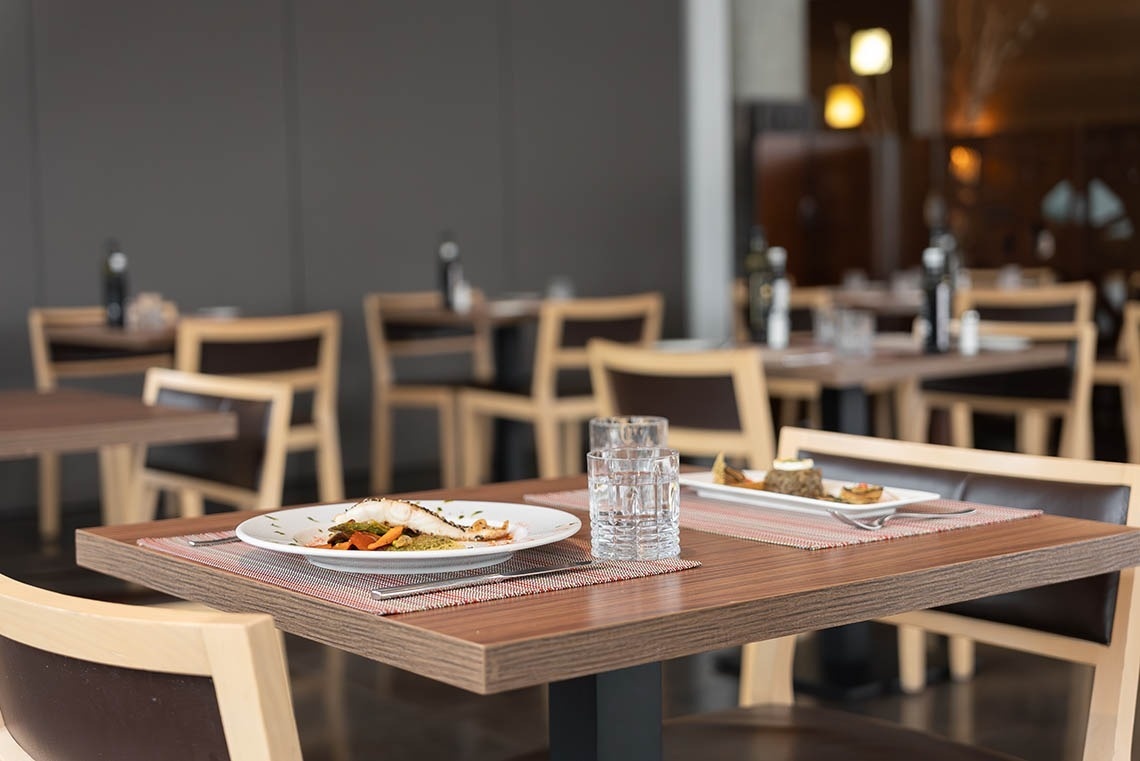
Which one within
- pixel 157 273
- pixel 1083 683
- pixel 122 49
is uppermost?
pixel 122 49

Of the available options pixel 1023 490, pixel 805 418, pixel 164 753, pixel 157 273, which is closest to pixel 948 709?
pixel 1023 490

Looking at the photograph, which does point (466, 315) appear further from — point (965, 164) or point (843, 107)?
point (843, 107)

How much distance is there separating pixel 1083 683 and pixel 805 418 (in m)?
2.71

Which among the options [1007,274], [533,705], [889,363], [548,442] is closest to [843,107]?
[1007,274]

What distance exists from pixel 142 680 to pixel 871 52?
751cm

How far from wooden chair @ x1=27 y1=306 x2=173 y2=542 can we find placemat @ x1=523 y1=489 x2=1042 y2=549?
388 centimetres

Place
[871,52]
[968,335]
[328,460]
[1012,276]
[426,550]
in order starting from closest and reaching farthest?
[426,550]
[968,335]
[328,460]
[1012,276]
[871,52]

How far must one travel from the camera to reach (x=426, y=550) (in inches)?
51.8

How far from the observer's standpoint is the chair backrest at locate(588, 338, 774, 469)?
328 centimetres

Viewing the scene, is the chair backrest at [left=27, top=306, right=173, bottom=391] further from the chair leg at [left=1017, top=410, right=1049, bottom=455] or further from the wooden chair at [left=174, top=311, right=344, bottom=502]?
the chair leg at [left=1017, top=410, right=1049, bottom=455]

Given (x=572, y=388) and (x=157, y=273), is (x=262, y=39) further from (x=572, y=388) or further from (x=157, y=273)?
(x=572, y=388)

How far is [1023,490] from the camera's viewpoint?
5.86 ft

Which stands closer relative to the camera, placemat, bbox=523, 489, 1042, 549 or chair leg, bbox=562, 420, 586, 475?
placemat, bbox=523, 489, 1042, 549

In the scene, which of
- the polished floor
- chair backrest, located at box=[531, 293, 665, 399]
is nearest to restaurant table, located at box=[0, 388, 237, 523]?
the polished floor
